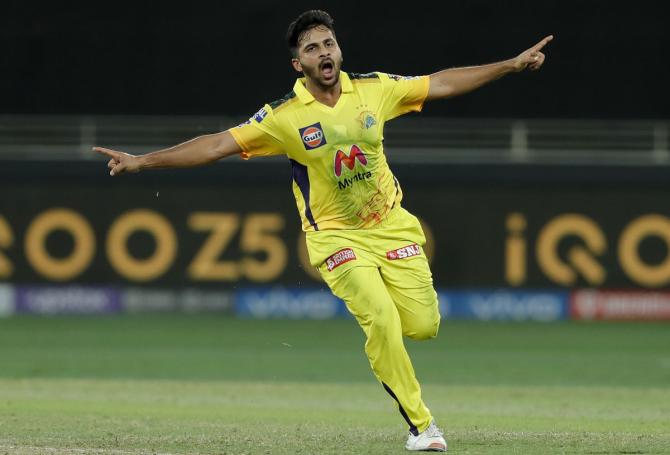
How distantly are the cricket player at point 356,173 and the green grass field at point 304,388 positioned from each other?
0.59 m

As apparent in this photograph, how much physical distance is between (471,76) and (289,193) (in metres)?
12.2

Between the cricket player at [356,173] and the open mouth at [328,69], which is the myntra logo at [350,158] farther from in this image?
the open mouth at [328,69]

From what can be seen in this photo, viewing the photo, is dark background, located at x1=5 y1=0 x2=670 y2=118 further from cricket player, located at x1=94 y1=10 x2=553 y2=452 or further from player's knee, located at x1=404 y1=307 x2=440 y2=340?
player's knee, located at x1=404 y1=307 x2=440 y2=340

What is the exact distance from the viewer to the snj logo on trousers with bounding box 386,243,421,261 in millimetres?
7375

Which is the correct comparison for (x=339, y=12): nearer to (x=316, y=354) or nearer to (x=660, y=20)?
(x=660, y=20)

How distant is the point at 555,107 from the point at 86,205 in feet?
25.3

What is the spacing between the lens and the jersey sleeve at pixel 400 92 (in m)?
7.47

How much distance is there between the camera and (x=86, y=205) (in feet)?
64.5

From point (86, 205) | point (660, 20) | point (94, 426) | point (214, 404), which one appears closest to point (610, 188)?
point (660, 20)

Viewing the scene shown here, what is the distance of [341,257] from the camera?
287 inches

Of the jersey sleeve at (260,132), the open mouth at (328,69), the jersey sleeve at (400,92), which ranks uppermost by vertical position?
the open mouth at (328,69)

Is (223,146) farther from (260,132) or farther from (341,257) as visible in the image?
(341,257)

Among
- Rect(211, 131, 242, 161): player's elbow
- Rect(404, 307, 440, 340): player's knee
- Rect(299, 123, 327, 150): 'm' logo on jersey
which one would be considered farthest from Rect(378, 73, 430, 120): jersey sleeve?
Rect(404, 307, 440, 340): player's knee

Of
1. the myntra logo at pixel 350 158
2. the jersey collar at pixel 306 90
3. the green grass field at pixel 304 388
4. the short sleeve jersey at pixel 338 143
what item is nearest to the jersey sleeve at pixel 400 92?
the short sleeve jersey at pixel 338 143
